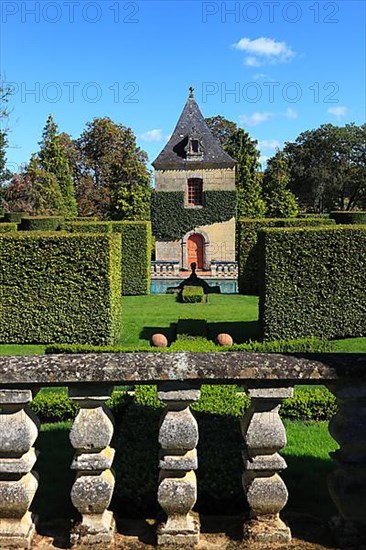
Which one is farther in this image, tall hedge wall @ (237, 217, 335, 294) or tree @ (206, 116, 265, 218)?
tree @ (206, 116, 265, 218)

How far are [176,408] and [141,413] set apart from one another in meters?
2.44

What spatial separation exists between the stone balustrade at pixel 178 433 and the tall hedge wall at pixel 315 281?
32.1 ft

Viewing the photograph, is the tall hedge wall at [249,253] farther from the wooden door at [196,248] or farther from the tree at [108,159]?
the tree at [108,159]

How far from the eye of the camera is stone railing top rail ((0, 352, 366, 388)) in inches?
96.7

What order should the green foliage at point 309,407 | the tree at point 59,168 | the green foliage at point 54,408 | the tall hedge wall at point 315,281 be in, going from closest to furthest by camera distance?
1. the green foliage at point 54,408
2. the green foliage at point 309,407
3. the tall hedge wall at point 315,281
4. the tree at point 59,168

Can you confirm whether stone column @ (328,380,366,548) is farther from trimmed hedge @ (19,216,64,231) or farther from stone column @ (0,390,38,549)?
trimmed hedge @ (19,216,64,231)

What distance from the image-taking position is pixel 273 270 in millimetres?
12266

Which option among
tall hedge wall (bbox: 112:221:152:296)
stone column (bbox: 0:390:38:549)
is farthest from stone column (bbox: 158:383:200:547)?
tall hedge wall (bbox: 112:221:152:296)

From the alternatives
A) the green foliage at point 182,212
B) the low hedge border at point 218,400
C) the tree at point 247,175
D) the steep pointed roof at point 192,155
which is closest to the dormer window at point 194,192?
the green foliage at point 182,212

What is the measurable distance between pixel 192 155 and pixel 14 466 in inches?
1209

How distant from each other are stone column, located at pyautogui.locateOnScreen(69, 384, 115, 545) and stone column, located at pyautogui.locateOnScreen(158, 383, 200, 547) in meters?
0.27

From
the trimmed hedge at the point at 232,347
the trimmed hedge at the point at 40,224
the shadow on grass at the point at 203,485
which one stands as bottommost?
the trimmed hedge at the point at 232,347

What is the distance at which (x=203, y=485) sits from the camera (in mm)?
3344

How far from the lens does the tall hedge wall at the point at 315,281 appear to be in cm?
1218
